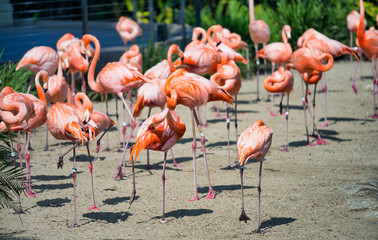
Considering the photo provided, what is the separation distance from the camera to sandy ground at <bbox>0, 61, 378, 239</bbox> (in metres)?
4.02

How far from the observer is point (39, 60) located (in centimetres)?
681

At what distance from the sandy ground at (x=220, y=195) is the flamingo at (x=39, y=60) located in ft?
3.27

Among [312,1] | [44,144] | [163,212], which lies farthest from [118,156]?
[312,1]

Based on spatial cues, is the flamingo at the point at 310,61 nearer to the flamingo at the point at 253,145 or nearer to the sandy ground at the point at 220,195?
the sandy ground at the point at 220,195

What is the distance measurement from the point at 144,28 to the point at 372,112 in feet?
32.5

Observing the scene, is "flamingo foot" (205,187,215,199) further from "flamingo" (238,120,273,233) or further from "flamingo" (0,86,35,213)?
"flamingo" (0,86,35,213)

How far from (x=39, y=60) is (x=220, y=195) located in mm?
3267

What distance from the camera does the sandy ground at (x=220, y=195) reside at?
4020mm

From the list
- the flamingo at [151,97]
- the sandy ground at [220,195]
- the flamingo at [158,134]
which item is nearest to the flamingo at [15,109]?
the sandy ground at [220,195]

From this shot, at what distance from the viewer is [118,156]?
636 centimetres

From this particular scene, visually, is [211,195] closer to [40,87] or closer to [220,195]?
[220,195]

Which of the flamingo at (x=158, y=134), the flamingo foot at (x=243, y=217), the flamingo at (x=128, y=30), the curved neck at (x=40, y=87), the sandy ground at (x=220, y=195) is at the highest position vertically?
the flamingo at (x=128, y=30)

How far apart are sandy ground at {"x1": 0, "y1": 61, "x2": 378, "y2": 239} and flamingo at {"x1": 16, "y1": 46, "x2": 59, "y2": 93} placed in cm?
100

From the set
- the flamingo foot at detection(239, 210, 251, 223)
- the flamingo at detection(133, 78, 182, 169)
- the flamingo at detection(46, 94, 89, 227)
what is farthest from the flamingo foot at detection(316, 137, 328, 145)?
the flamingo at detection(46, 94, 89, 227)
